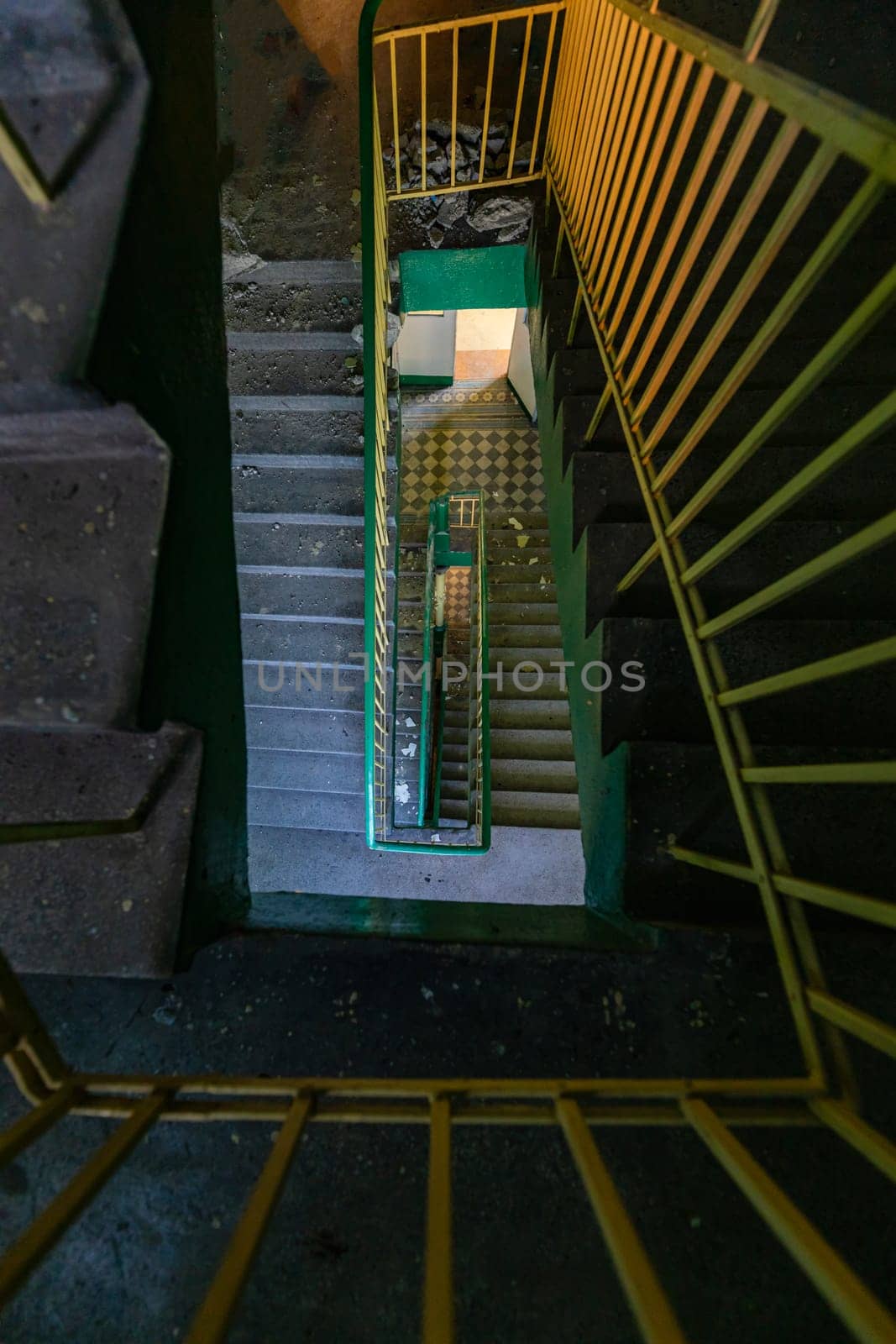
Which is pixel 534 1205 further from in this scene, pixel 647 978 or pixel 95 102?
pixel 95 102

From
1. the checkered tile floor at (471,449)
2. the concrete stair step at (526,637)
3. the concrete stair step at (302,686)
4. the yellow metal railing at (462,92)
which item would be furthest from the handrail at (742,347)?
the checkered tile floor at (471,449)

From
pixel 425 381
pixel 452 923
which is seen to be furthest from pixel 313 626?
pixel 425 381

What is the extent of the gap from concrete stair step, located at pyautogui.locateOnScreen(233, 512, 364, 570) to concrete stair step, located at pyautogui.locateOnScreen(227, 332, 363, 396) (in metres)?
0.62

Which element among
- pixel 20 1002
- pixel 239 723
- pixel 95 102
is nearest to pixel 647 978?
pixel 20 1002

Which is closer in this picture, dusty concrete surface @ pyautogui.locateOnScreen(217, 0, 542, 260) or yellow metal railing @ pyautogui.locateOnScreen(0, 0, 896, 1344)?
yellow metal railing @ pyautogui.locateOnScreen(0, 0, 896, 1344)

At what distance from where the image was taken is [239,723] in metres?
2.01

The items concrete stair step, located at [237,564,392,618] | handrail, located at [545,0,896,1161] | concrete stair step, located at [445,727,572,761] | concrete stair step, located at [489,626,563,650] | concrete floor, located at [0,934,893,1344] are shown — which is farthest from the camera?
concrete stair step, located at [489,626,563,650]

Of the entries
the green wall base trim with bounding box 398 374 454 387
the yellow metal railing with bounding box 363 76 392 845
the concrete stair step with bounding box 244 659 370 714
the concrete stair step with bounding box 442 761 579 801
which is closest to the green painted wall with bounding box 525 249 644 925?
the yellow metal railing with bounding box 363 76 392 845

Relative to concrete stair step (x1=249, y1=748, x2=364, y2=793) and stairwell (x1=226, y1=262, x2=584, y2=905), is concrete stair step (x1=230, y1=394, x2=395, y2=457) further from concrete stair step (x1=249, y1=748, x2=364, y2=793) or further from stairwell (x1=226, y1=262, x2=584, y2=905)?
concrete stair step (x1=249, y1=748, x2=364, y2=793)

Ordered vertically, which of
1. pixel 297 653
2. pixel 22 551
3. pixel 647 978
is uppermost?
pixel 22 551

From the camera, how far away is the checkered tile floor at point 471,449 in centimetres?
695

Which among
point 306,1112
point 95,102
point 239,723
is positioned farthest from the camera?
point 239,723

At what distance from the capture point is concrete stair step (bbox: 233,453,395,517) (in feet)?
9.49

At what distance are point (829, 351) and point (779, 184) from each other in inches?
92.4
